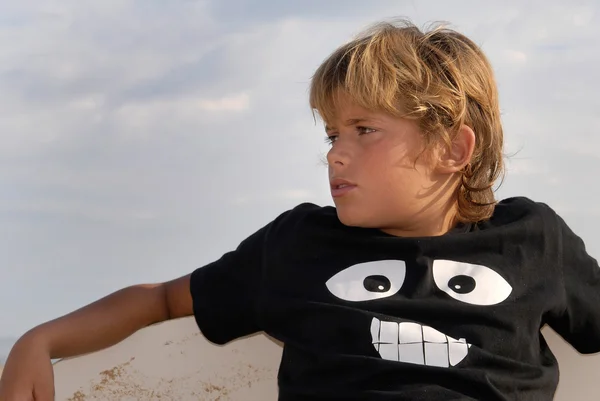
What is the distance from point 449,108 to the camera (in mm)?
1675

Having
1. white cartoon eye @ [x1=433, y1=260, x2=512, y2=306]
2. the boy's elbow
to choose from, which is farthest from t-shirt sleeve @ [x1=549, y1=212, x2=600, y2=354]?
the boy's elbow

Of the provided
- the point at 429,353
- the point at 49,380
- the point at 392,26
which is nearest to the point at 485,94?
the point at 392,26

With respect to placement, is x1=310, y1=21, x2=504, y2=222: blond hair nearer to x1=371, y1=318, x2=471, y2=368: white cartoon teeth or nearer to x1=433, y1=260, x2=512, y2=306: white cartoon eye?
x1=433, y1=260, x2=512, y2=306: white cartoon eye

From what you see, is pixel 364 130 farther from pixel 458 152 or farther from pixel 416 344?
pixel 416 344

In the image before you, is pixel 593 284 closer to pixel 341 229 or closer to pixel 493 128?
pixel 493 128

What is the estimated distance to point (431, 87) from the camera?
167cm

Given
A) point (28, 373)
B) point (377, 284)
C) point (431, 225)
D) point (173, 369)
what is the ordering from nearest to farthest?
point (28, 373) < point (377, 284) < point (431, 225) < point (173, 369)

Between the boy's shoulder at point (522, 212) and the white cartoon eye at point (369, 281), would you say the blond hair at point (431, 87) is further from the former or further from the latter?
the white cartoon eye at point (369, 281)

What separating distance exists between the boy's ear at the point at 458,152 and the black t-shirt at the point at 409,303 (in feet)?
0.39

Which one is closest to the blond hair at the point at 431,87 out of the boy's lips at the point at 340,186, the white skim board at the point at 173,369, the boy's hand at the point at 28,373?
the boy's lips at the point at 340,186

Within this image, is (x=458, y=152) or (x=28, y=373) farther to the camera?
(x=458, y=152)

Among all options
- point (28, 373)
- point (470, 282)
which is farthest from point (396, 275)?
point (28, 373)

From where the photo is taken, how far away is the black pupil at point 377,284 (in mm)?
1588

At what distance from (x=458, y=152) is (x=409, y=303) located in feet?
1.09
